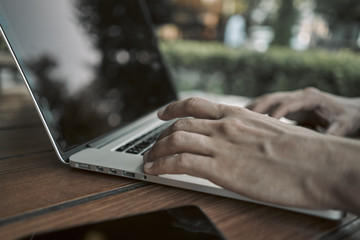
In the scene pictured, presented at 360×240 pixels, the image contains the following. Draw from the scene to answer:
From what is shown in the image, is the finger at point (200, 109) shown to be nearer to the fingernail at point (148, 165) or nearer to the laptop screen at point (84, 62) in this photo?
the fingernail at point (148, 165)

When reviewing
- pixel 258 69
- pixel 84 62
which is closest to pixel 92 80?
pixel 84 62

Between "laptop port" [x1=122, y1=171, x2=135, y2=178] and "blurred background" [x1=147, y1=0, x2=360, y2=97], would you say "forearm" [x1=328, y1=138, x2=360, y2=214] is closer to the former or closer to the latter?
"laptop port" [x1=122, y1=171, x2=135, y2=178]

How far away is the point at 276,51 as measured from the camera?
448 cm

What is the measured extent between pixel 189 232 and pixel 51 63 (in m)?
0.48

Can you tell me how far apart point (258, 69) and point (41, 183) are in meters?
4.42

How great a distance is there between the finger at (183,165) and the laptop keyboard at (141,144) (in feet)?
0.42

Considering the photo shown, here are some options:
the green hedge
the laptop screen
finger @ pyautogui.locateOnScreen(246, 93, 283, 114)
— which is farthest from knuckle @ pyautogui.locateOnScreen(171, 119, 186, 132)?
the green hedge

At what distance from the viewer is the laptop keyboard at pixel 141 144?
2.16ft

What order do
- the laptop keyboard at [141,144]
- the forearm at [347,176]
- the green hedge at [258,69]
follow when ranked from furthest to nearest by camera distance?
1. the green hedge at [258,69]
2. the laptop keyboard at [141,144]
3. the forearm at [347,176]

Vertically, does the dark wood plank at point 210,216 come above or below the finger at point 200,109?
below

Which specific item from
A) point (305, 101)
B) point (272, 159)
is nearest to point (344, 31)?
point (305, 101)

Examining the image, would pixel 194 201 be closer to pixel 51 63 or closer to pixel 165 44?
pixel 51 63

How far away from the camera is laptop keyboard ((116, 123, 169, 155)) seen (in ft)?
2.16

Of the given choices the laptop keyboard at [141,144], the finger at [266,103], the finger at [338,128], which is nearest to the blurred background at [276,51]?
the finger at [338,128]
